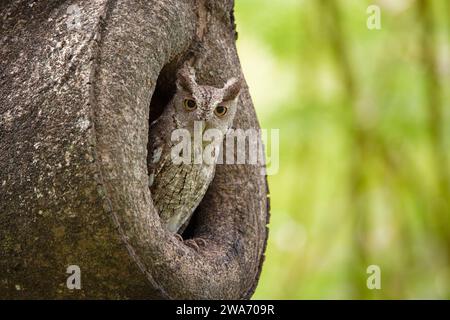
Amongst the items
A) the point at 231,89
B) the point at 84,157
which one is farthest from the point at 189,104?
the point at 84,157

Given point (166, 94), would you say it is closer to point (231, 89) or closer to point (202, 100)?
point (202, 100)

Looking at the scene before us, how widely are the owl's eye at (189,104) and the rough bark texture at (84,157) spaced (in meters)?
0.41

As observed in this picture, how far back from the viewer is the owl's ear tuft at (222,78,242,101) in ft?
13.0

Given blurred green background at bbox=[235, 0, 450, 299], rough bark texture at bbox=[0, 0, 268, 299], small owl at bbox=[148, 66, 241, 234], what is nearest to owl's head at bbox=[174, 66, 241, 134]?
small owl at bbox=[148, 66, 241, 234]

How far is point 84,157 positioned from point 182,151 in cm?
112

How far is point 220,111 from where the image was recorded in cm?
402

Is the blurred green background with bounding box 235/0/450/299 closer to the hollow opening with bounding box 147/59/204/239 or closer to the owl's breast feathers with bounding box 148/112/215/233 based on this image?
the hollow opening with bounding box 147/59/204/239

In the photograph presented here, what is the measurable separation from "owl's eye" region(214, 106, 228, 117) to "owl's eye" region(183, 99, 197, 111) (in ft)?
0.36

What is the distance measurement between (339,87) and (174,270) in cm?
408

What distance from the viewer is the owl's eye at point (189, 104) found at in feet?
12.9

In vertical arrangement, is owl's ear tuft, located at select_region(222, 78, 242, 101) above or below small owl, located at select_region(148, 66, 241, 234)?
above

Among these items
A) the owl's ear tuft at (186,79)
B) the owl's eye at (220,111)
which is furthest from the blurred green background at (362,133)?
the owl's ear tuft at (186,79)

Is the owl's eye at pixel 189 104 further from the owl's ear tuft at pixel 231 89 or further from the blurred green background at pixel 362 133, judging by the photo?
the blurred green background at pixel 362 133
